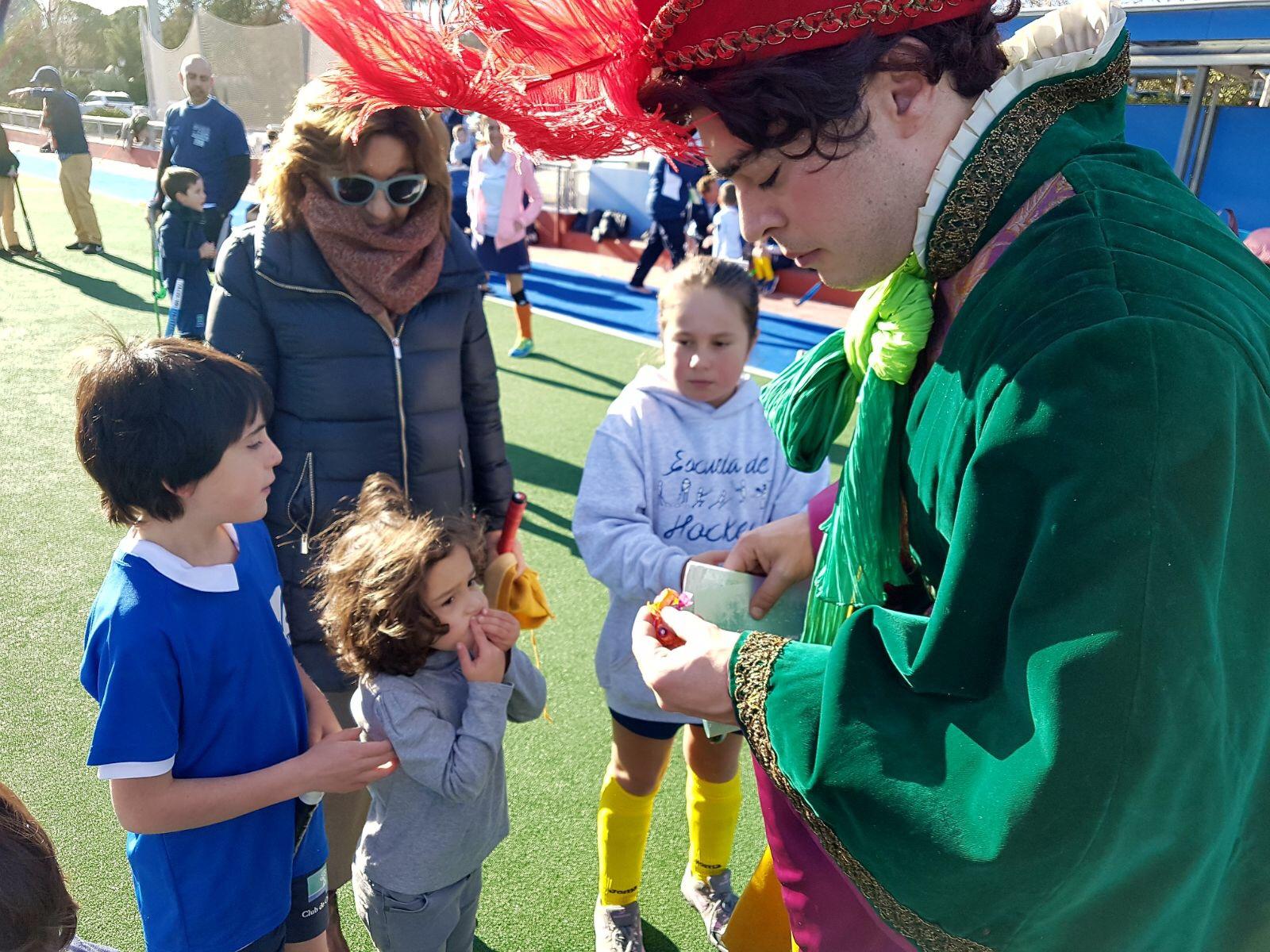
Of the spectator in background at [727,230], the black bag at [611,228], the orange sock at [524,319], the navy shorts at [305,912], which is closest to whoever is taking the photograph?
the navy shorts at [305,912]

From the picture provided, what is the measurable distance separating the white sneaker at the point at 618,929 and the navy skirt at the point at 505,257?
22.3ft

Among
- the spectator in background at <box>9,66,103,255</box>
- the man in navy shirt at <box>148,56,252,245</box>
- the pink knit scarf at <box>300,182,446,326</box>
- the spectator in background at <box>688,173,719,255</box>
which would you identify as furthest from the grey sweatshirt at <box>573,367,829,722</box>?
the spectator in background at <box>9,66,103,255</box>

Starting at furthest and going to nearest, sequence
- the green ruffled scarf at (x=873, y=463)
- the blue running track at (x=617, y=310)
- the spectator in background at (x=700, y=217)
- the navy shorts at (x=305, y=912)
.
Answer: the spectator in background at (x=700, y=217)
the blue running track at (x=617, y=310)
the navy shorts at (x=305, y=912)
the green ruffled scarf at (x=873, y=463)

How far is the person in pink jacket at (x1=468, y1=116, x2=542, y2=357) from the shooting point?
8578mm

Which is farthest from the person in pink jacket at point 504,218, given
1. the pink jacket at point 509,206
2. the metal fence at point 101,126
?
the metal fence at point 101,126

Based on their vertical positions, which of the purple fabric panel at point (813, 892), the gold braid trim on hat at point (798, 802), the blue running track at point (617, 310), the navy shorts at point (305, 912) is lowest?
the navy shorts at point (305, 912)

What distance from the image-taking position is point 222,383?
1920mm

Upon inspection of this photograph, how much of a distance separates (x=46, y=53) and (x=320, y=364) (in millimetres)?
991

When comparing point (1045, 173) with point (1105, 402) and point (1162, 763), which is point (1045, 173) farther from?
point (1162, 763)

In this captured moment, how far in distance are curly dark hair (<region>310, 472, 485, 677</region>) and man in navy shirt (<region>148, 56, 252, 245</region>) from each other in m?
6.31

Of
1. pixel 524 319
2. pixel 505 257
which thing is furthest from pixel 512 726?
pixel 505 257

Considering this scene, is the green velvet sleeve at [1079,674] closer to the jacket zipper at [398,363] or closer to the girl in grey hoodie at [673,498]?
the girl in grey hoodie at [673,498]

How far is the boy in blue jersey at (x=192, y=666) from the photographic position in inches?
67.7

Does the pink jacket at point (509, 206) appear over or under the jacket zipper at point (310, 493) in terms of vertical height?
over
